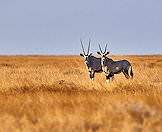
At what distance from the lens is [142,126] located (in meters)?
6.74

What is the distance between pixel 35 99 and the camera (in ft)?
32.9

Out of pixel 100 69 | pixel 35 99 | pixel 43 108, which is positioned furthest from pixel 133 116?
pixel 100 69

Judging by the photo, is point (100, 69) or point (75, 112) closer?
point (75, 112)

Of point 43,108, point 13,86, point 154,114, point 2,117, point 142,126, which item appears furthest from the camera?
point 13,86

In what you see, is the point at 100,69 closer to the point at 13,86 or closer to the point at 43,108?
the point at 13,86

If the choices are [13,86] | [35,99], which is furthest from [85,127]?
[13,86]

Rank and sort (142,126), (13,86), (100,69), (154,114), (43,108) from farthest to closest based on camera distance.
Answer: (100,69) → (13,86) → (43,108) → (154,114) → (142,126)

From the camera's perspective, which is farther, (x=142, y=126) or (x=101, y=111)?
(x=101, y=111)

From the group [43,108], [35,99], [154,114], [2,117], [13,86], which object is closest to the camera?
[154,114]

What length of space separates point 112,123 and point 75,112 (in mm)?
1192

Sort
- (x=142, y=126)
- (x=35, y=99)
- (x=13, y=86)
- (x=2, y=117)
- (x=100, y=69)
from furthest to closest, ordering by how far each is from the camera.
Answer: (x=100, y=69), (x=13, y=86), (x=35, y=99), (x=2, y=117), (x=142, y=126)

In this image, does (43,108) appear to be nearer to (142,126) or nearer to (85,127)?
(85,127)

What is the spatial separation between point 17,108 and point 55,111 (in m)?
1.01

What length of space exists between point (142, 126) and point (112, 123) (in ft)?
1.59
